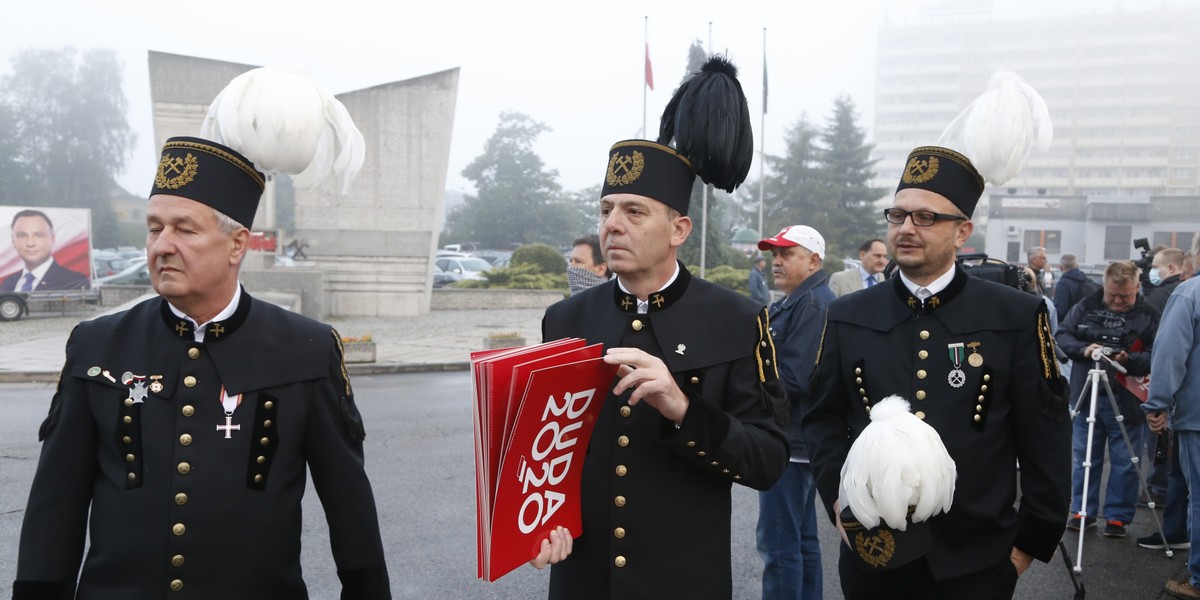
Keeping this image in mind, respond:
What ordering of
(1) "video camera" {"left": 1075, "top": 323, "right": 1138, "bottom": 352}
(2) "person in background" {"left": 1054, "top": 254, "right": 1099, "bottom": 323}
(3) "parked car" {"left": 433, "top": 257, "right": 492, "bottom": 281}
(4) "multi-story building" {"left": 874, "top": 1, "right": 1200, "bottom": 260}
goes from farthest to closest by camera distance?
1. (4) "multi-story building" {"left": 874, "top": 1, "right": 1200, "bottom": 260}
2. (3) "parked car" {"left": 433, "top": 257, "right": 492, "bottom": 281}
3. (2) "person in background" {"left": 1054, "top": 254, "right": 1099, "bottom": 323}
4. (1) "video camera" {"left": 1075, "top": 323, "right": 1138, "bottom": 352}

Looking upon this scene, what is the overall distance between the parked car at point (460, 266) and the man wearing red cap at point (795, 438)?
99.8ft

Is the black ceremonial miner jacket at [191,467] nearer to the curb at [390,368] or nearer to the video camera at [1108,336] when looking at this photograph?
the video camera at [1108,336]

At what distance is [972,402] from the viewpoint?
123 inches

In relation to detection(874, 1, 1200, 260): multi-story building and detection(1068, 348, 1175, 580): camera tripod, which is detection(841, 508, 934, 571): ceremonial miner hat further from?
detection(874, 1, 1200, 260): multi-story building

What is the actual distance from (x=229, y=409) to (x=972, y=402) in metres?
2.35

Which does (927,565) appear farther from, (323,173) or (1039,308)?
(323,173)

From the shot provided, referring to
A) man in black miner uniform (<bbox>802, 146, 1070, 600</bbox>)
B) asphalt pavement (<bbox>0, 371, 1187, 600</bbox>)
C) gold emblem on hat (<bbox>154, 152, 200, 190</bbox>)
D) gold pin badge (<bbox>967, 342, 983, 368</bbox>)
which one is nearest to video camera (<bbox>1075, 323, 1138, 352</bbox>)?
asphalt pavement (<bbox>0, 371, 1187, 600</bbox>)

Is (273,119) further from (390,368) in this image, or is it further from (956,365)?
(390,368)

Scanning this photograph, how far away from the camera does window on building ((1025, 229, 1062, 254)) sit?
49969 millimetres

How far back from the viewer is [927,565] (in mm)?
3000

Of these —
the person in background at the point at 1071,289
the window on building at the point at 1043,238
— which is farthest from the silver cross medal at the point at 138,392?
the window on building at the point at 1043,238

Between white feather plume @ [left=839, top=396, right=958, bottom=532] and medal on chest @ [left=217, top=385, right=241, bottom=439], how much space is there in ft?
5.83

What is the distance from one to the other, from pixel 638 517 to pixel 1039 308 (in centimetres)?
158

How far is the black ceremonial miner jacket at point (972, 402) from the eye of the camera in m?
3.03
